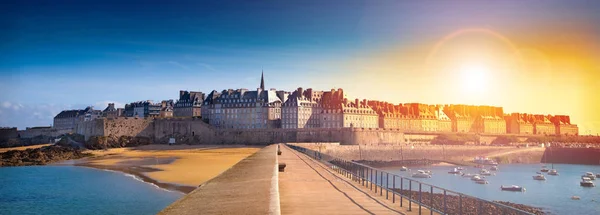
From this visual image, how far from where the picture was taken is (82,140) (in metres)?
87.4

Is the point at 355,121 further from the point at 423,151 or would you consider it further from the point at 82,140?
the point at 82,140

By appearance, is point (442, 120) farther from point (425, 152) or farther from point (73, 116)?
point (73, 116)

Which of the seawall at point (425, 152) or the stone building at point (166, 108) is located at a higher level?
the stone building at point (166, 108)

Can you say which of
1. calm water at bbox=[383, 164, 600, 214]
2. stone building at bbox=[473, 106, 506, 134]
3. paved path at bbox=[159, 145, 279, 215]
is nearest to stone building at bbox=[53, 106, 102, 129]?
calm water at bbox=[383, 164, 600, 214]

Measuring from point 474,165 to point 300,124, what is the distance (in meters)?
41.4

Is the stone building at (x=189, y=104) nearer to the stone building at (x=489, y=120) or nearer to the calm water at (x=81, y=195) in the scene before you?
the calm water at (x=81, y=195)

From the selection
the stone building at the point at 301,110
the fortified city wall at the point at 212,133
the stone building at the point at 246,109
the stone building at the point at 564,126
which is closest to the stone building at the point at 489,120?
the stone building at the point at 564,126

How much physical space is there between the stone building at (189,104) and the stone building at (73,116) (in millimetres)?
32056

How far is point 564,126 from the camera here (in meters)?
157

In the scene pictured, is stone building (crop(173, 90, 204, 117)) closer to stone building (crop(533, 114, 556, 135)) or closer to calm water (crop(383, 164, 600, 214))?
calm water (crop(383, 164, 600, 214))

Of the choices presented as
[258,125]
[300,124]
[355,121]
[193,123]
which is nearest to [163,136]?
[193,123]

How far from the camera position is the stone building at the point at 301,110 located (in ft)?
333

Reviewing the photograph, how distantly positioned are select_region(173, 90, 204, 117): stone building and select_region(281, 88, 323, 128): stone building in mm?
26627

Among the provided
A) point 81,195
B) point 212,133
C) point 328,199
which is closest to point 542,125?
point 212,133
